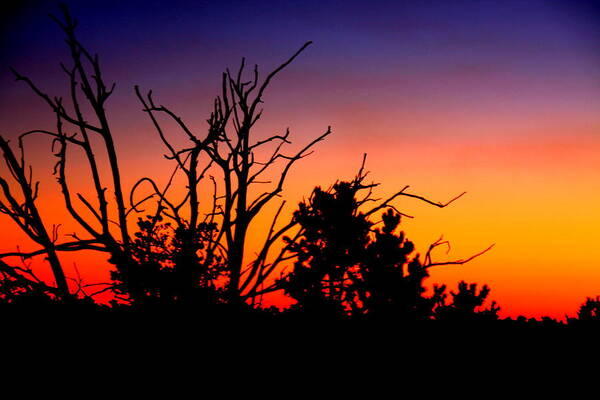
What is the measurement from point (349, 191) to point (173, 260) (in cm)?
392

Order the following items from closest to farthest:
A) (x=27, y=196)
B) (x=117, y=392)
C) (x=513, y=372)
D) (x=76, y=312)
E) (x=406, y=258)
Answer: (x=117, y=392) → (x=513, y=372) → (x=76, y=312) → (x=27, y=196) → (x=406, y=258)

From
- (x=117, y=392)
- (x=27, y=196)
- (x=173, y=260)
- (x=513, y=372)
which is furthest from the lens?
(x=173, y=260)

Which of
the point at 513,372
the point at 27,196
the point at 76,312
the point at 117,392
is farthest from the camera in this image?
the point at 27,196

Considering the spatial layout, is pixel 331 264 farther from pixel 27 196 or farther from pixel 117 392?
pixel 117 392

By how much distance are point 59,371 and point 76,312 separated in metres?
1.23

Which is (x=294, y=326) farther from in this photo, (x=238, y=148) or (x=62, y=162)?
(x=62, y=162)

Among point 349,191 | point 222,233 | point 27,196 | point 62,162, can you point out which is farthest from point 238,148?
point 27,196

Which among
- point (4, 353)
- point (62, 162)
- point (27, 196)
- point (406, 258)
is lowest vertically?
point (4, 353)

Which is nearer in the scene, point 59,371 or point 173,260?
point 59,371

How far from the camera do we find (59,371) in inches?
199

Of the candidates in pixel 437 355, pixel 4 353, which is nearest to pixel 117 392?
pixel 4 353

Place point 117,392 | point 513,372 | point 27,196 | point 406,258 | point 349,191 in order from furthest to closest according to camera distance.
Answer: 1. point 406,258
2. point 349,191
3. point 27,196
4. point 513,372
5. point 117,392

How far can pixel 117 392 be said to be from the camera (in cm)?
492

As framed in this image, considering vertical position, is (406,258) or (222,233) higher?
(406,258)
